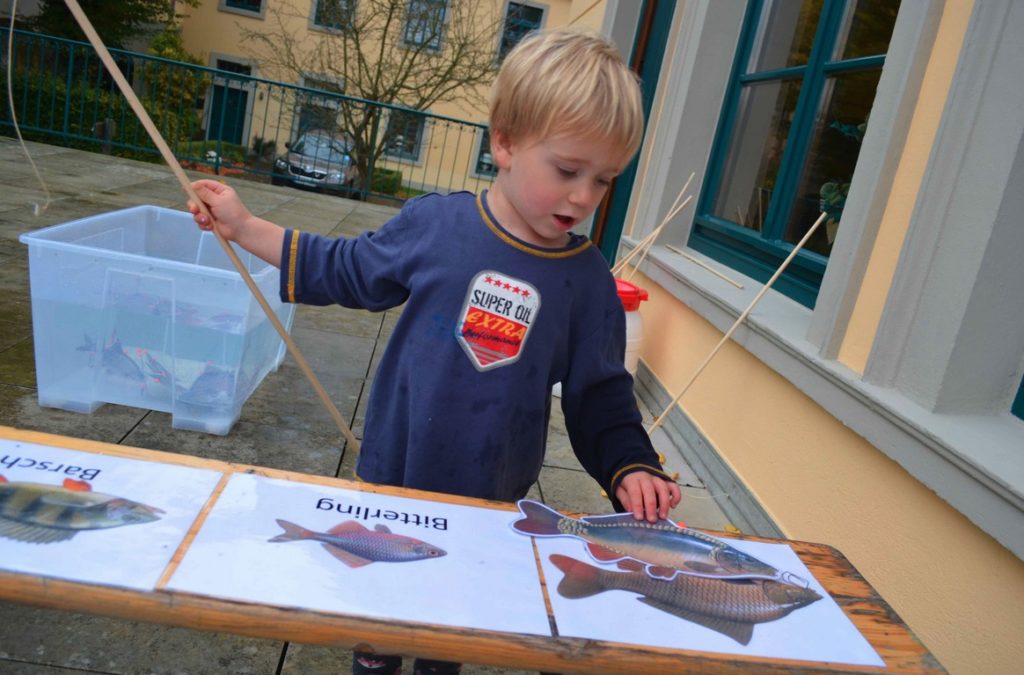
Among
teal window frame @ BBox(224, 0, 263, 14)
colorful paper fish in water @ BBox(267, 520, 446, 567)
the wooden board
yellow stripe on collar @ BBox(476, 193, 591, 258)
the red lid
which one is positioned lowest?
the wooden board

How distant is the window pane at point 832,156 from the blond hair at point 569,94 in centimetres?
185

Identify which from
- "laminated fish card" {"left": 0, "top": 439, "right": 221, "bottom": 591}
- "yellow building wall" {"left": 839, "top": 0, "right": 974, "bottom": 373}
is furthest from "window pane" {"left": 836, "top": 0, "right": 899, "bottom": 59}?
"laminated fish card" {"left": 0, "top": 439, "right": 221, "bottom": 591}

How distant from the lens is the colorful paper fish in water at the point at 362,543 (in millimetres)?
1148

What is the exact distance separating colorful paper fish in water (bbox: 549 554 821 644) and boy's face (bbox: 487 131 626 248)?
600 millimetres

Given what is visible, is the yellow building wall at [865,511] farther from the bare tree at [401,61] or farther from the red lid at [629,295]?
the bare tree at [401,61]

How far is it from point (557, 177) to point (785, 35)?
9.91ft

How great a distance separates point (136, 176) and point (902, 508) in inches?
319

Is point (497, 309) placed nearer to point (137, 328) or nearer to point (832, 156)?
point (137, 328)

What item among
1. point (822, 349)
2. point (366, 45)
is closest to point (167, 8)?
point (366, 45)

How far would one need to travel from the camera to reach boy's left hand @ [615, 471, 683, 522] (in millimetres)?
1504

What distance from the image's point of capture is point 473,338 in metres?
1.52

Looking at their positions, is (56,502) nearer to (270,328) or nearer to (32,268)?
(32,268)

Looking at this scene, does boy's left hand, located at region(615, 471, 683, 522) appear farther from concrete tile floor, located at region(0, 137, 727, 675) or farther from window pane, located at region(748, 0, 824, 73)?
window pane, located at region(748, 0, 824, 73)

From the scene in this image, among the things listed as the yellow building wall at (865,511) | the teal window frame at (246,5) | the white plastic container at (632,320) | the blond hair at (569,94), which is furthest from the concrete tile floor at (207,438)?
the teal window frame at (246,5)
